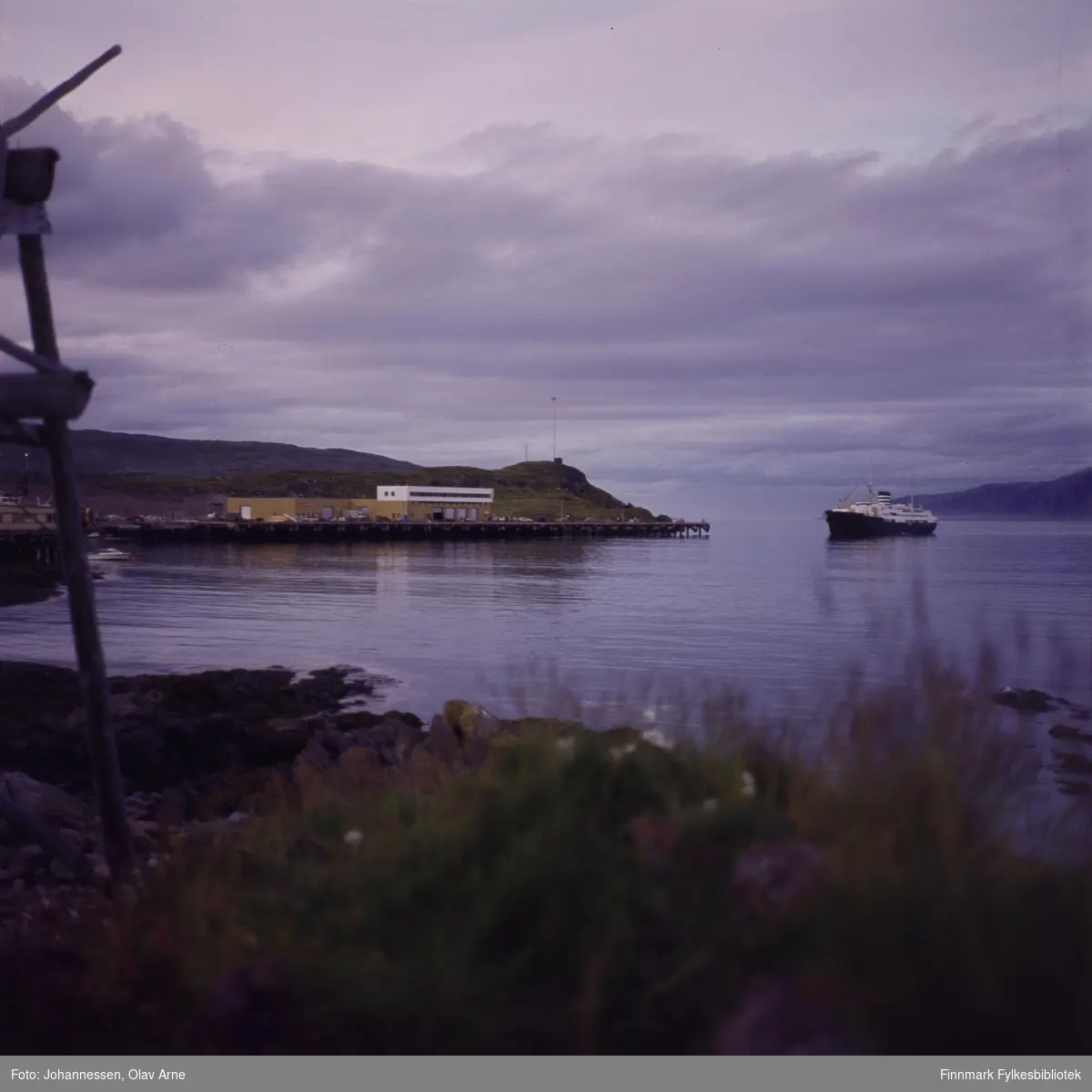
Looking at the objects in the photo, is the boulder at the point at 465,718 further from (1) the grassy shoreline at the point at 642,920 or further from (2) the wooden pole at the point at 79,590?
(1) the grassy shoreline at the point at 642,920

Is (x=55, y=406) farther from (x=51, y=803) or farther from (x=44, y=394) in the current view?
(x=51, y=803)

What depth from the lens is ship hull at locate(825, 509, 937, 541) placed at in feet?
378

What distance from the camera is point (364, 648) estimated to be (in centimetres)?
3328

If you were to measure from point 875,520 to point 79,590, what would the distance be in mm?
113960

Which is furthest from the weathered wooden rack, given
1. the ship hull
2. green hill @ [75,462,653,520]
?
green hill @ [75,462,653,520]

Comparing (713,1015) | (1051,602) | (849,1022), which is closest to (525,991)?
(713,1015)

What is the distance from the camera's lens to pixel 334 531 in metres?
119

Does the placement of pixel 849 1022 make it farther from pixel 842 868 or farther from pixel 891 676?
pixel 891 676

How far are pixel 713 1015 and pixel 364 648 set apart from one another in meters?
30.4

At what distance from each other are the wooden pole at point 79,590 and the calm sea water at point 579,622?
2187mm

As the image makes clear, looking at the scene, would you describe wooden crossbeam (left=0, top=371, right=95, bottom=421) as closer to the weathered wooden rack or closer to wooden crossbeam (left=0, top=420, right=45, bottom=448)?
the weathered wooden rack

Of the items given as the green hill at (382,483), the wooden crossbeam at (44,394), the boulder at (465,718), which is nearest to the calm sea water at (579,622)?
the boulder at (465,718)

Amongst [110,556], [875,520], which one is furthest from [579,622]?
[875,520]

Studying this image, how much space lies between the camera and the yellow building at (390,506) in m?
132
